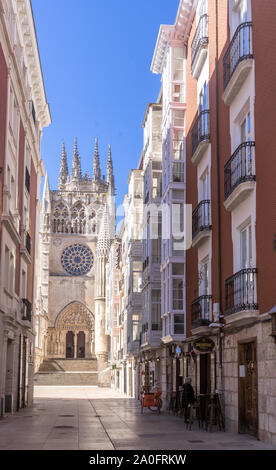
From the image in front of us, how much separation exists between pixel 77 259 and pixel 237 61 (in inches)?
2792

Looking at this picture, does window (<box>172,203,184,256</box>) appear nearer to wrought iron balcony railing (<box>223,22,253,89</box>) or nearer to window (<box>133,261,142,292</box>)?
wrought iron balcony railing (<box>223,22,253,89</box>)

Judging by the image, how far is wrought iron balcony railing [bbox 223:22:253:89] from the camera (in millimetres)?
16344

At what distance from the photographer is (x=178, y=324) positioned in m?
25.8

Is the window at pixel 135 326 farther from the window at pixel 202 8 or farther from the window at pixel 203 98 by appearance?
the window at pixel 202 8

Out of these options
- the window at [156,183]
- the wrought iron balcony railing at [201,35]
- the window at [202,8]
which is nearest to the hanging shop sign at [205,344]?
the wrought iron balcony railing at [201,35]

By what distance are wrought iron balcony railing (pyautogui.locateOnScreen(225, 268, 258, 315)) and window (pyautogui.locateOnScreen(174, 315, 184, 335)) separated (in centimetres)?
805

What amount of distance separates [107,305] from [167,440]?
60881 mm

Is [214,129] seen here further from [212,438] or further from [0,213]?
[212,438]

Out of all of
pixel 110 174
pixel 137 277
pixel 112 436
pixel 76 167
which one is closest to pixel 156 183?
pixel 137 277

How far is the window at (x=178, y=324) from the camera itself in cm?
2565

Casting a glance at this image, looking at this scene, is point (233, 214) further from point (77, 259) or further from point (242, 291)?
point (77, 259)
